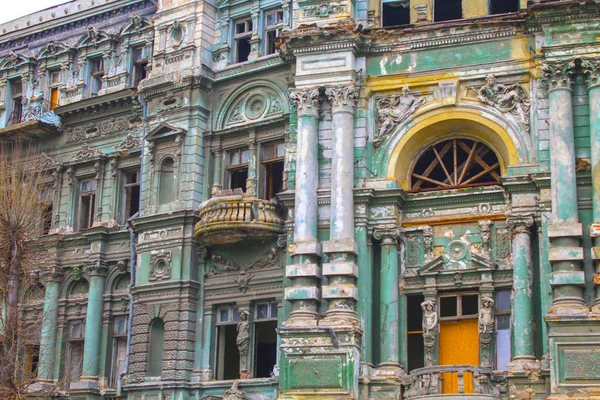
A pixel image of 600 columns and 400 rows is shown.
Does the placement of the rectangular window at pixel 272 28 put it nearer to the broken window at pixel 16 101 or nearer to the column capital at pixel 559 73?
the column capital at pixel 559 73

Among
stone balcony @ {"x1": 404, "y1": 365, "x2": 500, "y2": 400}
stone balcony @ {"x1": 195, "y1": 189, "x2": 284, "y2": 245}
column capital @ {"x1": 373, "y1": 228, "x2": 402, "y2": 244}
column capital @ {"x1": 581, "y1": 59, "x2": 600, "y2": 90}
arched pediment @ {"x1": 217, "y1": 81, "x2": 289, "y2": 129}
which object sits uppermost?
arched pediment @ {"x1": 217, "y1": 81, "x2": 289, "y2": 129}

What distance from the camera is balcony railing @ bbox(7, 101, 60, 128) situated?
3262cm

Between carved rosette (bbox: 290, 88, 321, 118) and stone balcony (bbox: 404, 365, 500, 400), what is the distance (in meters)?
6.82

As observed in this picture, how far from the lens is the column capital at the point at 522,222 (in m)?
23.4

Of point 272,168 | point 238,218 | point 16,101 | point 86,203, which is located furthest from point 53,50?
point 238,218

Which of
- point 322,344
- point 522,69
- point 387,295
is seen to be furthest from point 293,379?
point 522,69

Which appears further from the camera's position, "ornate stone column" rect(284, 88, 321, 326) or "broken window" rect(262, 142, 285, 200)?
"broken window" rect(262, 142, 285, 200)

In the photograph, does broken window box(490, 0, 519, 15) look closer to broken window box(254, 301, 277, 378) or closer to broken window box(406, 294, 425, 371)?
broken window box(406, 294, 425, 371)

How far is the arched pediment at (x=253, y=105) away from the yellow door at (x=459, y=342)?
731 centimetres

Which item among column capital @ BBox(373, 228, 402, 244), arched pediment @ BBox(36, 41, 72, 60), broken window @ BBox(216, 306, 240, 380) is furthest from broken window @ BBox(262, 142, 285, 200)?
arched pediment @ BBox(36, 41, 72, 60)

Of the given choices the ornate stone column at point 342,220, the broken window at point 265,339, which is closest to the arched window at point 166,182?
the broken window at point 265,339

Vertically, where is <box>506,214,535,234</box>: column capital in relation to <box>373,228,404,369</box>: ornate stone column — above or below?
above

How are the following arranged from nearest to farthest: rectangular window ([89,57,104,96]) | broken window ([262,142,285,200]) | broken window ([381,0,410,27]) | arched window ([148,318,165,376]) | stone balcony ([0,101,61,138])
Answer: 1. broken window ([381,0,410,27])
2. arched window ([148,318,165,376])
3. broken window ([262,142,285,200])
4. stone balcony ([0,101,61,138])
5. rectangular window ([89,57,104,96])

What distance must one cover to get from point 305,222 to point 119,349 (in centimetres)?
825
